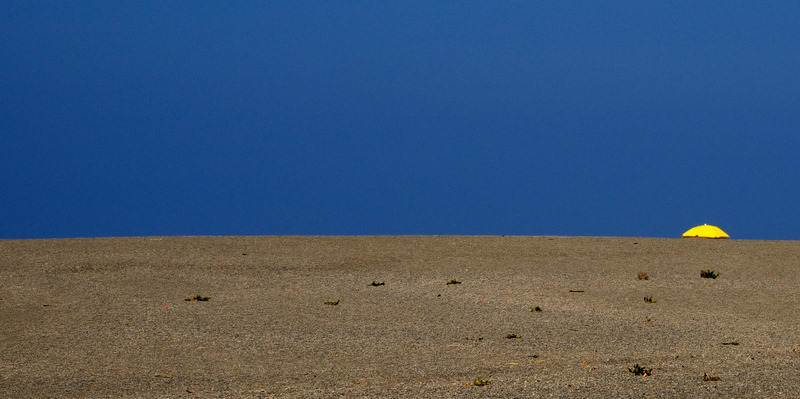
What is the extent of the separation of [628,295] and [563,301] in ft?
4.40

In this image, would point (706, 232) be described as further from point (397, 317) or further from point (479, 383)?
point (479, 383)

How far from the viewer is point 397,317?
40.0 feet

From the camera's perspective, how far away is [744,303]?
13.6 metres

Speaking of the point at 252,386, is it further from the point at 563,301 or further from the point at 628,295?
Result: the point at 628,295

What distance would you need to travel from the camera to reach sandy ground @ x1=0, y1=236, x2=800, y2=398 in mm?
8219

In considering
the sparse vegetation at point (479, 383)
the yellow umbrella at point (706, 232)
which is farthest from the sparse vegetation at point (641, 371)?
the yellow umbrella at point (706, 232)

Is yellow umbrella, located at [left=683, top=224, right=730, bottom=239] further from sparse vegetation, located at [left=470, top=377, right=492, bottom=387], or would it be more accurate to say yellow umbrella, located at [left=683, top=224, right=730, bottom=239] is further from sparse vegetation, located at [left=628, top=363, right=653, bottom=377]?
sparse vegetation, located at [left=470, top=377, right=492, bottom=387]

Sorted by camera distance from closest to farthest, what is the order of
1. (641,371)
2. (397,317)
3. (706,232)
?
(641,371) → (397,317) → (706,232)

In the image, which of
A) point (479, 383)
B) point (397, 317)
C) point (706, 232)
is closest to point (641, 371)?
point (479, 383)

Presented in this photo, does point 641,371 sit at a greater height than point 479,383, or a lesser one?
greater

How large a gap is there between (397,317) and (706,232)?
11.3 metres

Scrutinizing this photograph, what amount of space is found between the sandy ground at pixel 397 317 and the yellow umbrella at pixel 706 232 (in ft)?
2.53

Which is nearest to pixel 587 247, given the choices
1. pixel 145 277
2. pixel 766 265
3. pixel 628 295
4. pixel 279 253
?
pixel 766 265

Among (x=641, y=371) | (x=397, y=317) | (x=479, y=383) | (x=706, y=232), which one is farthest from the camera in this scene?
(x=706, y=232)
